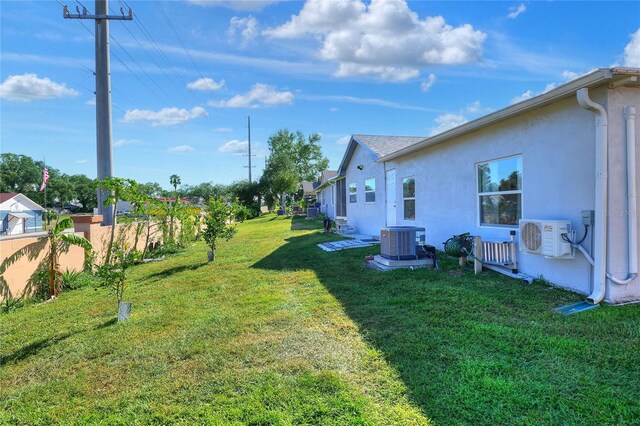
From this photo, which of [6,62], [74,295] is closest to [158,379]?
[74,295]

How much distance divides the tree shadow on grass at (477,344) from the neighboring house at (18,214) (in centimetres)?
3526

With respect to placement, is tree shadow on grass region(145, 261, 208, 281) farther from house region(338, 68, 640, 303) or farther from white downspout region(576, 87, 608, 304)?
white downspout region(576, 87, 608, 304)

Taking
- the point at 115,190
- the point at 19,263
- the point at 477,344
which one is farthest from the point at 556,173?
the point at 115,190

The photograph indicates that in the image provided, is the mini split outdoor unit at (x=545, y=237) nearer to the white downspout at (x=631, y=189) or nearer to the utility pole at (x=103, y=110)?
the white downspout at (x=631, y=189)

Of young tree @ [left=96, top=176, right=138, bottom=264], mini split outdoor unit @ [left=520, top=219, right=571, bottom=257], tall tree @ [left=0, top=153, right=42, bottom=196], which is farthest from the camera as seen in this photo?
tall tree @ [left=0, top=153, right=42, bottom=196]

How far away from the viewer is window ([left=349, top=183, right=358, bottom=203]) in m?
15.0

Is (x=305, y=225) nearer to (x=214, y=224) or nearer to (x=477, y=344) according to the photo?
(x=214, y=224)

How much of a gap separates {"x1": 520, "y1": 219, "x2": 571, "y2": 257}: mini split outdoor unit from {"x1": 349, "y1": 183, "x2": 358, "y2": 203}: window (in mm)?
9771

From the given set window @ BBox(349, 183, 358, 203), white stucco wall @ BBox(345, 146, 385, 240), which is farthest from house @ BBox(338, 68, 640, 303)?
window @ BBox(349, 183, 358, 203)

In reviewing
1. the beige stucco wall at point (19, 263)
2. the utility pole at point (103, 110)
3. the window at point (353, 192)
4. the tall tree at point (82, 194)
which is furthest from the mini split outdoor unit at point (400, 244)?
the tall tree at point (82, 194)

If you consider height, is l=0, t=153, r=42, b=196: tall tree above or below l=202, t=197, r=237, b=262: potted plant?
above

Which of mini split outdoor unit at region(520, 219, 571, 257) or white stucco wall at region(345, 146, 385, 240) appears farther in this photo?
white stucco wall at region(345, 146, 385, 240)

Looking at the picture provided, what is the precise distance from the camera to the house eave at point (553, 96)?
4039 mm

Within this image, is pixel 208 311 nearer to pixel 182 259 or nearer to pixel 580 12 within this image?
pixel 182 259
